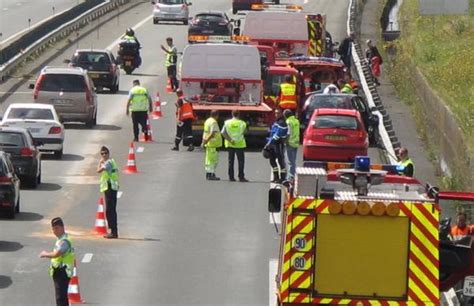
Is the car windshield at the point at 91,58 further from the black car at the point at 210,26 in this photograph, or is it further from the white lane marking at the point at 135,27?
the black car at the point at 210,26

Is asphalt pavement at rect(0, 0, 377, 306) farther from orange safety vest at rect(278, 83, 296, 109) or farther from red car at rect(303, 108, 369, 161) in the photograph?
orange safety vest at rect(278, 83, 296, 109)

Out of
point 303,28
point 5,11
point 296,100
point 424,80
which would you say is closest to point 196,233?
point 296,100

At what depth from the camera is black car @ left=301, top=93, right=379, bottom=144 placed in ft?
132

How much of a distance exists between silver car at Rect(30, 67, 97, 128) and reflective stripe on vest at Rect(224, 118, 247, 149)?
9725mm

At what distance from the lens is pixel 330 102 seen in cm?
4053

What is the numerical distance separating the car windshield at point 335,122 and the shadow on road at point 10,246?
Result: 1094 centimetres

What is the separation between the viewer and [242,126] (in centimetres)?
3522

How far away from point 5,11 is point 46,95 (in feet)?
126

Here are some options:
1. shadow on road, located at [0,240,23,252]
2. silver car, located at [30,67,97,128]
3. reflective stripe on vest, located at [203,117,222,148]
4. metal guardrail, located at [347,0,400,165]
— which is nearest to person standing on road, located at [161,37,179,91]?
metal guardrail, located at [347,0,400,165]

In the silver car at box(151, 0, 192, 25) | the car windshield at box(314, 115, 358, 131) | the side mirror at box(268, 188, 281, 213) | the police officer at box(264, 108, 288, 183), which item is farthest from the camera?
the silver car at box(151, 0, 192, 25)

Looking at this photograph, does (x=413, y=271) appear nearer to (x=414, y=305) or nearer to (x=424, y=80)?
(x=414, y=305)

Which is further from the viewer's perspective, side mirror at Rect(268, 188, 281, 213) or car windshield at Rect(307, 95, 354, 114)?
car windshield at Rect(307, 95, 354, 114)

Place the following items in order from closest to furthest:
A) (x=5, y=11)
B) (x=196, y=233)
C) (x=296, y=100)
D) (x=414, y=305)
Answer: (x=414, y=305) < (x=196, y=233) < (x=296, y=100) < (x=5, y=11)

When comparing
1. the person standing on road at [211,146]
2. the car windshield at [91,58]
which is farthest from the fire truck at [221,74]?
the car windshield at [91,58]
